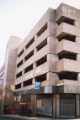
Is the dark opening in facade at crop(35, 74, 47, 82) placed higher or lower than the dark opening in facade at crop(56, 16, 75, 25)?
lower

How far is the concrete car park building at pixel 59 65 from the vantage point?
3331 centimetres

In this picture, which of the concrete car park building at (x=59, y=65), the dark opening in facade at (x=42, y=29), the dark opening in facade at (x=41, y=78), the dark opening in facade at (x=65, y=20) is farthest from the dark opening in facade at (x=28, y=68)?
the dark opening in facade at (x=65, y=20)

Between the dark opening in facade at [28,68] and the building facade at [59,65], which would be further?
the dark opening in facade at [28,68]

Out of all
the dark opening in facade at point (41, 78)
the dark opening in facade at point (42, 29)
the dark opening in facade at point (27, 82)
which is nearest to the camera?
the dark opening in facade at point (41, 78)

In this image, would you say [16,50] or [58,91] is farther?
[16,50]

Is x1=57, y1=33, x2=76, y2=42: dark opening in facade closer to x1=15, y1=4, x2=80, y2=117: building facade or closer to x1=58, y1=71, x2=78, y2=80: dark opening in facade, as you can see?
x1=15, y1=4, x2=80, y2=117: building facade

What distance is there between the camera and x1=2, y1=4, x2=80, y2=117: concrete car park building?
33312 millimetres

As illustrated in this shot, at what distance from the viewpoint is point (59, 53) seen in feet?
118

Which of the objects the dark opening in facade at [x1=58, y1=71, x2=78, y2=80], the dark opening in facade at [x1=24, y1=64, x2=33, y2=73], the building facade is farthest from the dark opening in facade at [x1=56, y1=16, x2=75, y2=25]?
the dark opening in facade at [x1=24, y1=64, x2=33, y2=73]

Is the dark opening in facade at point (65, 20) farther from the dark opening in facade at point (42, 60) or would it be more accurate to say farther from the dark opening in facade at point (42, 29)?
the dark opening in facade at point (42, 60)

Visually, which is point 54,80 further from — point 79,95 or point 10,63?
point 10,63

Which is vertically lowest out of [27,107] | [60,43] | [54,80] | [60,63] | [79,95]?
[27,107]

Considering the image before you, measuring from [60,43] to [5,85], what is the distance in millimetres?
29087

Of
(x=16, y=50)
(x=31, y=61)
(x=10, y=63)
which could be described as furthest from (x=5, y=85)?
(x=31, y=61)
